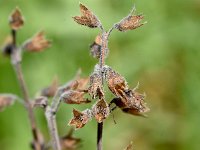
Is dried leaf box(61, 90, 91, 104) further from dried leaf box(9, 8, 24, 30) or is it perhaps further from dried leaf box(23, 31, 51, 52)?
dried leaf box(23, 31, 51, 52)

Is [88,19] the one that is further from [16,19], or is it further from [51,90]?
[51,90]

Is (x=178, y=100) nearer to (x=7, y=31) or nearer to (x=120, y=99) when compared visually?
(x=7, y=31)

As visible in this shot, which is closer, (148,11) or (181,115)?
(181,115)

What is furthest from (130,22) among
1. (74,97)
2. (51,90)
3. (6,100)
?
(6,100)

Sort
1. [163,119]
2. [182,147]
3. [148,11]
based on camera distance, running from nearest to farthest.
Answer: [182,147]
[163,119]
[148,11]

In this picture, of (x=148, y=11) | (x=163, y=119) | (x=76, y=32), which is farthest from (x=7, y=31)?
(x=163, y=119)

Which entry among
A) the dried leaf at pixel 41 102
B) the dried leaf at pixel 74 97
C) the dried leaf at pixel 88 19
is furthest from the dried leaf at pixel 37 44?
the dried leaf at pixel 88 19

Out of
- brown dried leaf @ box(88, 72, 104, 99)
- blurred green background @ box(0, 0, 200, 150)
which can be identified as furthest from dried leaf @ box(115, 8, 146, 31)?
blurred green background @ box(0, 0, 200, 150)
